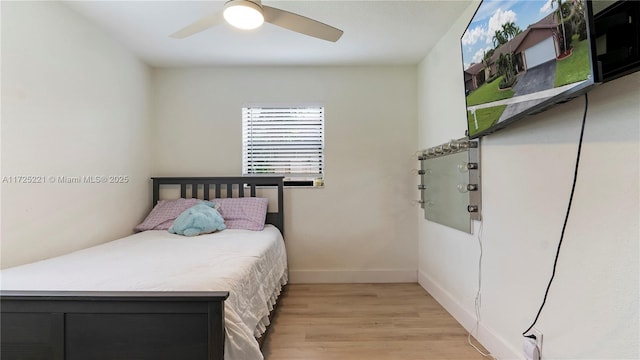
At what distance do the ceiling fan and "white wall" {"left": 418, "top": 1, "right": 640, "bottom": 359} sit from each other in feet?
3.91

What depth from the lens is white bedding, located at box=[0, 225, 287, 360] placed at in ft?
4.35

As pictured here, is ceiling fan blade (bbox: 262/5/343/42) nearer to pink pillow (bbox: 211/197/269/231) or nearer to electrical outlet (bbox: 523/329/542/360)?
pink pillow (bbox: 211/197/269/231)

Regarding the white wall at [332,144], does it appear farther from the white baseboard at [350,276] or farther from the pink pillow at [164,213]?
the pink pillow at [164,213]

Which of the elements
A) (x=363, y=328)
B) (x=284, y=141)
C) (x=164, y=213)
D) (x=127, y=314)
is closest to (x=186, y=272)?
(x=127, y=314)

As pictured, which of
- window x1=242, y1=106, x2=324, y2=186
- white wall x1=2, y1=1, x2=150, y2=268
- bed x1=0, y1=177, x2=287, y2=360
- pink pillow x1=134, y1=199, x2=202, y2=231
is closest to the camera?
bed x1=0, y1=177, x2=287, y2=360

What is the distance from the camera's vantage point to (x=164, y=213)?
300 centimetres

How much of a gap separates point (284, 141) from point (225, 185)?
784 millimetres

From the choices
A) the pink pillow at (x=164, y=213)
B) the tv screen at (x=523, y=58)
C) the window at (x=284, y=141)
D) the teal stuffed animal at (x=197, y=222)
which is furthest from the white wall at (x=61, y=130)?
the tv screen at (x=523, y=58)

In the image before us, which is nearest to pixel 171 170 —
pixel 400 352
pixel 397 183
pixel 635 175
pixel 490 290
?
pixel 397 183

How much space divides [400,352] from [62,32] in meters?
3.05

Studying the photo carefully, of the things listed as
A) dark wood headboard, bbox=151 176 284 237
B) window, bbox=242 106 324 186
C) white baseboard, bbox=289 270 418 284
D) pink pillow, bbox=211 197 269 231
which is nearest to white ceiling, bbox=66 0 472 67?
window, bbox=242 106 324 186

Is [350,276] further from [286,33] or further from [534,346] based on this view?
[286,33]

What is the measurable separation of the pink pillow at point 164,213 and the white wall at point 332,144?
1.28 ft

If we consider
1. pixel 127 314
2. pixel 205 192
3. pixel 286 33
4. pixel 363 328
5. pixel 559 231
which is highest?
pixel 286 33
